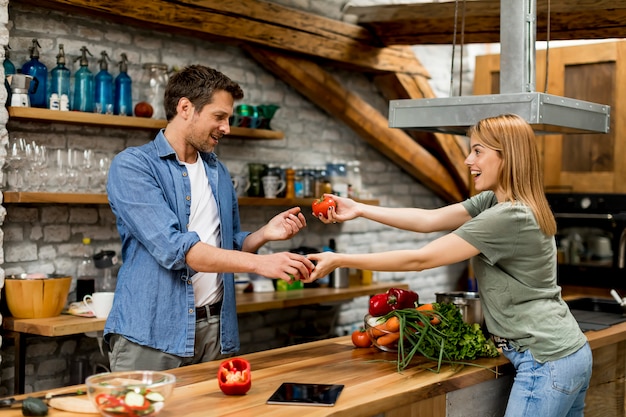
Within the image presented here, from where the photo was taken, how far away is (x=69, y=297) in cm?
482

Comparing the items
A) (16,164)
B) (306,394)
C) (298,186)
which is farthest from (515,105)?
(298,186)

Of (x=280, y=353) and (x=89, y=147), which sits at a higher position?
(x=89, y=147)

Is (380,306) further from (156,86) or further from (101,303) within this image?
(156,86)

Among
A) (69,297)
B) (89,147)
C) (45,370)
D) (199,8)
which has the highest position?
(199,8)

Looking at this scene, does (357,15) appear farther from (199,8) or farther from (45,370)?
(45,370)

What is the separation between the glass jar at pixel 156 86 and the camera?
16.8 feet

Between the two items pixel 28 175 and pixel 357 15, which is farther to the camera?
pixel 357 15

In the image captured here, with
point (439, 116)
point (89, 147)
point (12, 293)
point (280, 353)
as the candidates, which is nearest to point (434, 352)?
point (280, 353)

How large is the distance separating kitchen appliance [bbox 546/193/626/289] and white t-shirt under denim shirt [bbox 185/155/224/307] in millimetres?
3907

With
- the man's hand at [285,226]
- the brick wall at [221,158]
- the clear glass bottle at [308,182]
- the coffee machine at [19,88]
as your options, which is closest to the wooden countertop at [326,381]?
the man's hand at [285,226]

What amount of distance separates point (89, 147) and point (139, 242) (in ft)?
6.19

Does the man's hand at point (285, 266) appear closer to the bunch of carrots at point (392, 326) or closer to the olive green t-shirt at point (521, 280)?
the bunch of carrots at point (392, 326)

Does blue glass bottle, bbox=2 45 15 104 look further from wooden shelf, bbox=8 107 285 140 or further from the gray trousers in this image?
the gray trousers

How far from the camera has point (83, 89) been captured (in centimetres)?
471
